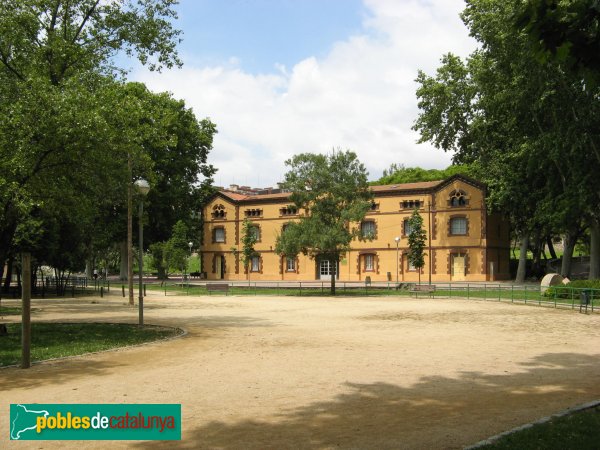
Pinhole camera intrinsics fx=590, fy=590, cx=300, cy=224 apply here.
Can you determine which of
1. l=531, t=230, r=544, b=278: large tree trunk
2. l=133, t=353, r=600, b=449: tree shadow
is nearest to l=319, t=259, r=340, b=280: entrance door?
l=531, t=230, r=544, b=278: large tree trunk

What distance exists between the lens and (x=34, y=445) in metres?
6.47

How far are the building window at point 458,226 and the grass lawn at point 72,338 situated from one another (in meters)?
40.8

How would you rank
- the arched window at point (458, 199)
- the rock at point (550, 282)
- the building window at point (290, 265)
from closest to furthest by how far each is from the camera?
the rock at point (550, 282), the arched window at point (458, 199), the building window at point (290, 265)

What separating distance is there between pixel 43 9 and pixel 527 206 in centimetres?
3410

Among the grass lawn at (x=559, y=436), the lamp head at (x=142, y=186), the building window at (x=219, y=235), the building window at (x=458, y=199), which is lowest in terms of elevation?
the grass lawn at (x=559, y=436)

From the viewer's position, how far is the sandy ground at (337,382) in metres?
6.91

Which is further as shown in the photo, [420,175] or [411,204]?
[420,175]

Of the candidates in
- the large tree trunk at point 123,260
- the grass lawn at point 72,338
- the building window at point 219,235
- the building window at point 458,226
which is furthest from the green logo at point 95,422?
the building window at point 219,235

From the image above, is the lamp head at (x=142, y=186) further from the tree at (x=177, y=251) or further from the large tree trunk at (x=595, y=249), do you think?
the tree at (x=177, y=251)

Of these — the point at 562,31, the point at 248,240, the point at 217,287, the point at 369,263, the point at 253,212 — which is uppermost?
the point at 253,212

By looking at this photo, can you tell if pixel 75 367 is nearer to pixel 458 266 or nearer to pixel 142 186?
pixel 142 186

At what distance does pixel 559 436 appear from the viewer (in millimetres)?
6371

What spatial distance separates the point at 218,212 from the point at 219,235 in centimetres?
260

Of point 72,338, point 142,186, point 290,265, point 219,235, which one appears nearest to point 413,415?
point 72,338
